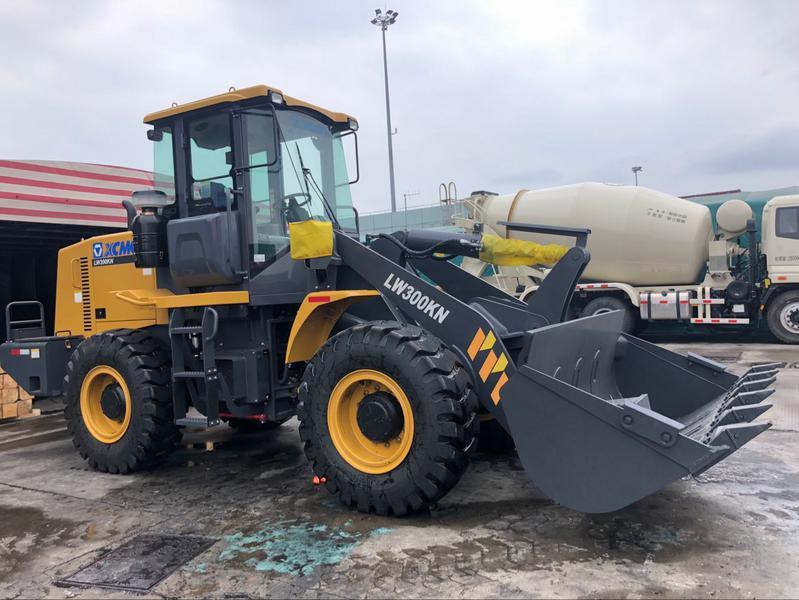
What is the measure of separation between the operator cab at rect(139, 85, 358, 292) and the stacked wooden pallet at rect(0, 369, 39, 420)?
4.30 meters

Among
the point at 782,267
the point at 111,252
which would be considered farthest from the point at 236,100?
the point at 782,267

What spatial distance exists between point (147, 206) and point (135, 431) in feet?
5.87

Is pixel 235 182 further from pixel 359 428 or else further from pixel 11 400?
pixel 11 400

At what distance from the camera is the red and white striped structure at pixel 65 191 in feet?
27.9

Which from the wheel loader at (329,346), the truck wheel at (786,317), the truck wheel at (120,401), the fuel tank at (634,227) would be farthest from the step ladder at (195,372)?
the truck wheel at (786,317)

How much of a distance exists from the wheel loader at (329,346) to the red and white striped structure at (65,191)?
3131 millimetres

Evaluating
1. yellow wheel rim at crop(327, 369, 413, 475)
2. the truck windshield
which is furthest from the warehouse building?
yellow wheel rim at crop(327, 369, 413, 475)

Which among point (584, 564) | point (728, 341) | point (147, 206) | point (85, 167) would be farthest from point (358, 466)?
point (728, 341)

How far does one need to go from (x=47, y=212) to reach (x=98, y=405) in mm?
4642

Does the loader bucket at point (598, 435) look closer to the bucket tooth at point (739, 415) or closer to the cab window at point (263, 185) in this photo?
the bucket tooth at point (739, 415)

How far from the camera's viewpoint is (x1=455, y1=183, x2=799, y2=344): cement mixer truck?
12.3 metres

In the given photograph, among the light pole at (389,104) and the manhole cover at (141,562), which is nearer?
the manhole cover at (141,562)

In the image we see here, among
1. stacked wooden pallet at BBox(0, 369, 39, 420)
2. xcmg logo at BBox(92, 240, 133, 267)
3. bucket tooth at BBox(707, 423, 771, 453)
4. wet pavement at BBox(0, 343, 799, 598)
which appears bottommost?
wet pavement at BBox(0, 343, 799, 598)

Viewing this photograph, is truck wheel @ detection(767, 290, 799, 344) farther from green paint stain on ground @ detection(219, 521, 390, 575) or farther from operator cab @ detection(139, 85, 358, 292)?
green paint stain on ground @ detection(219, 521, 390, 575)
